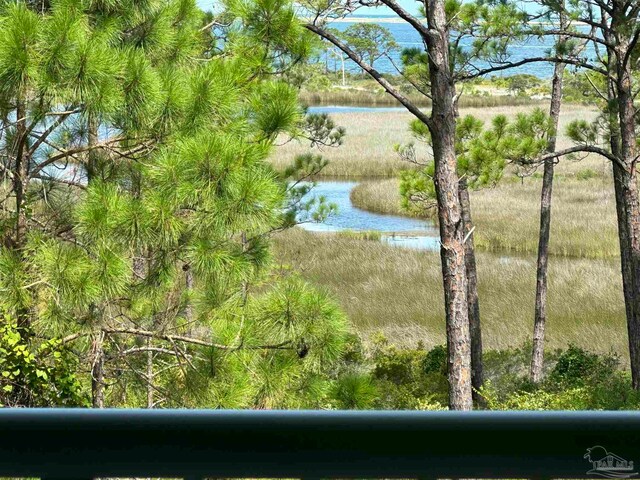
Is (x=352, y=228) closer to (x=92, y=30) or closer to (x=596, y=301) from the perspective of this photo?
(x=596, y=301)

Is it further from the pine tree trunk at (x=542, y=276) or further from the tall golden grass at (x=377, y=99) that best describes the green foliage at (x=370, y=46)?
the tall golden grass at (x=377, y=99)

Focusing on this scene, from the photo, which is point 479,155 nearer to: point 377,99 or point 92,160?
point 92,160

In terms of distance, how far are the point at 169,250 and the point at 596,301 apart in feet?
48.1

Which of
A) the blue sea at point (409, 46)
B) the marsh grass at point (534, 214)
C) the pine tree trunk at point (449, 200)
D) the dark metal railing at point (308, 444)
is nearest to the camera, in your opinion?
the dark metal railing at point (308, 444)

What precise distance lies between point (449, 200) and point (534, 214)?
18.7 m

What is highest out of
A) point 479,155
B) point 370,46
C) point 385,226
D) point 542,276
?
point 370,46

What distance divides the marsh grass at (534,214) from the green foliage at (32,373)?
19046 mm

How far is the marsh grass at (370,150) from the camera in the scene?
39.8 m

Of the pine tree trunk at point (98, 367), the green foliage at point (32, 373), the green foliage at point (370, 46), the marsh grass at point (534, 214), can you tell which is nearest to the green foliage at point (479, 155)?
the green foliage at point (370, 46)

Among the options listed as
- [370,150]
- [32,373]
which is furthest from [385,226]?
[32,373]

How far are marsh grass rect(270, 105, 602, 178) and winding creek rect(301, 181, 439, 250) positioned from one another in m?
2.61

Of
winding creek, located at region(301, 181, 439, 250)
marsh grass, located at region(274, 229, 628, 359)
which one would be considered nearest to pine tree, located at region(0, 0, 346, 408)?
marsh grass, located at region(274, 229, 628, 359)

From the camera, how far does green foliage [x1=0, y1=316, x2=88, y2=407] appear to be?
24.9ft

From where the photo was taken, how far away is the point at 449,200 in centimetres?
1078
